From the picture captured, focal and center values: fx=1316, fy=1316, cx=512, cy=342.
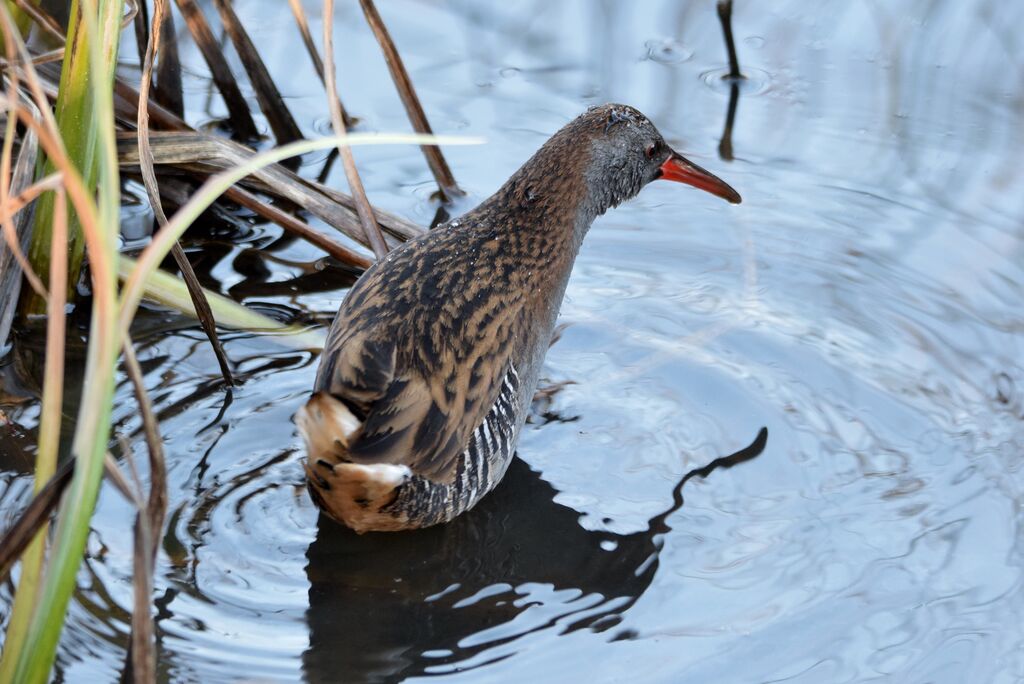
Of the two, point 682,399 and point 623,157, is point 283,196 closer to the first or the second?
point 623,157

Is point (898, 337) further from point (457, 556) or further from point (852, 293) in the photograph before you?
point (457, 556)

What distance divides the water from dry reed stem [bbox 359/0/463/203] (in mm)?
118

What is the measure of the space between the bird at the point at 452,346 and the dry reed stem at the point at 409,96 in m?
0.60

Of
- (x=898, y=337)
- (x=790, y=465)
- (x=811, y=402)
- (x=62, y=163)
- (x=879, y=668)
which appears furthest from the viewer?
(x=898, y=337)

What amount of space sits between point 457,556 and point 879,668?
3.09 feet

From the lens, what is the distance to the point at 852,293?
3.84 m

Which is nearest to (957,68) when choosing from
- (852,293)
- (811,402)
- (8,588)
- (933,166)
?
(933,166)

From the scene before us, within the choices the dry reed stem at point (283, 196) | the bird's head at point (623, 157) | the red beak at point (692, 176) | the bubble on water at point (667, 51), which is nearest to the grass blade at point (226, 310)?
the dry reed stem at point (283, 196)

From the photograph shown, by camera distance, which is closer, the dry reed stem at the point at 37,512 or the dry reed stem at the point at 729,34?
the dry reed stem at the point at 37,512

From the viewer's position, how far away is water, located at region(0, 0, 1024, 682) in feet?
8.71

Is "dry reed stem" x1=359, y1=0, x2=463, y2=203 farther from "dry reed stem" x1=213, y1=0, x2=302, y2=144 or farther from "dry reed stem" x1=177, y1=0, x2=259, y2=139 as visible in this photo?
"dry reed stem" x1=177, y1=0, x2=259, y2=139

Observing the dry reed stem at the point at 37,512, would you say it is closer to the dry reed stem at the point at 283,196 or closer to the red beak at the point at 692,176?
the dry reed stem at the point at 283,196

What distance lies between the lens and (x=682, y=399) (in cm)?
342

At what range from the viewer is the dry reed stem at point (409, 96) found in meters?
3.74
